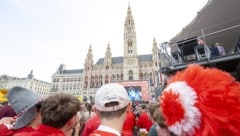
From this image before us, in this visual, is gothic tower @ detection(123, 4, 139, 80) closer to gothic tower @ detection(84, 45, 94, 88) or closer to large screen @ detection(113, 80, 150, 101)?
gothic tower @ detection(84, 45, 94, 88)

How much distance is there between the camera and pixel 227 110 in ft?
4.33

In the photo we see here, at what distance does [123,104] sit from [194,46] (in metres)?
5.69

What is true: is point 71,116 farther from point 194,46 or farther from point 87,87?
point 87,87

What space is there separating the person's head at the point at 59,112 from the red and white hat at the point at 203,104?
0.98 m

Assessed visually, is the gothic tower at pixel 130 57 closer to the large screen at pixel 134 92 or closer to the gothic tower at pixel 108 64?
the gothic tower at pixel 108 64

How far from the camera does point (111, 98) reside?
5.96ft

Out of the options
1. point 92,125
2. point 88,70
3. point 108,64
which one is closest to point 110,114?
point 92,125

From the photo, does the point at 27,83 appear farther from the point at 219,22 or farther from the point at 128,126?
the point at 128,126

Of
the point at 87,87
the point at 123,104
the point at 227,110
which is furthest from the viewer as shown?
the point at 87,87

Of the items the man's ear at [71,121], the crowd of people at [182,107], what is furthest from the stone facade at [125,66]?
the crowd of people at [182,107]

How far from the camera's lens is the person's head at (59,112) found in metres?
1.96

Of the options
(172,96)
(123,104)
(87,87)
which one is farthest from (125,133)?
(87,87)

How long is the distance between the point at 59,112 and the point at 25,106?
0.68 meters

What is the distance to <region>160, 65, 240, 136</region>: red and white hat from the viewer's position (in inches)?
51.6
